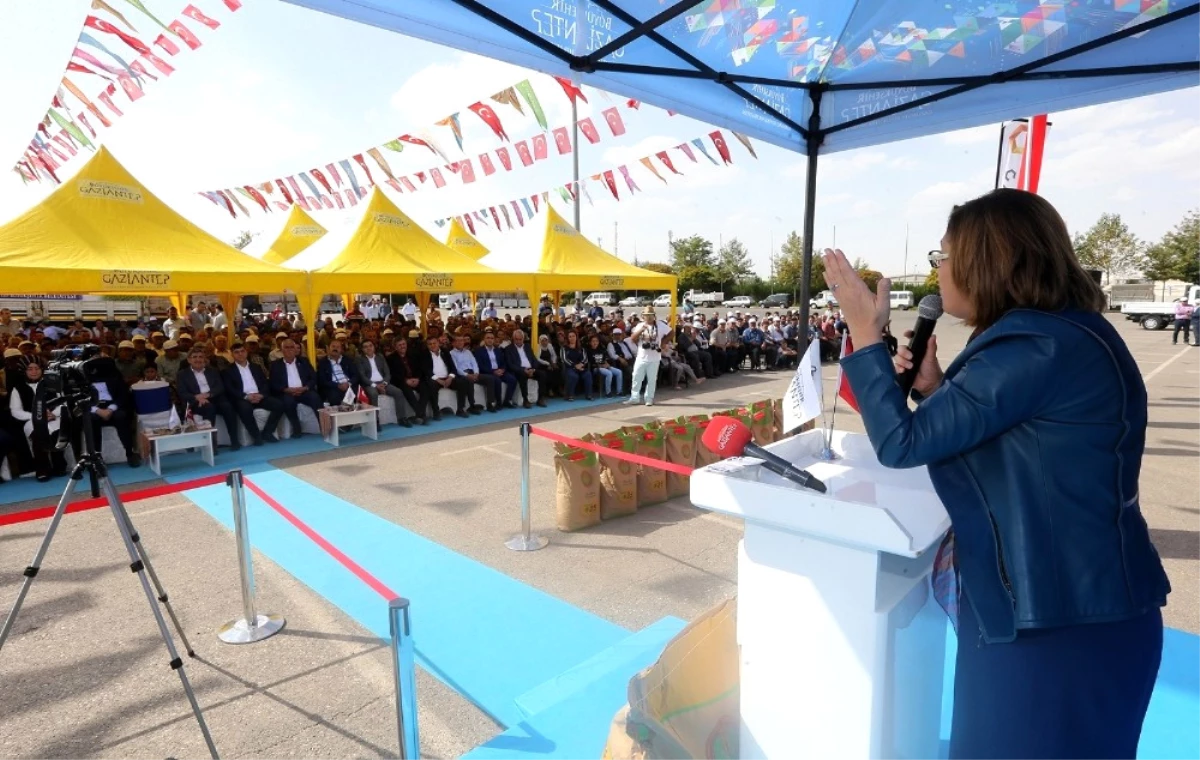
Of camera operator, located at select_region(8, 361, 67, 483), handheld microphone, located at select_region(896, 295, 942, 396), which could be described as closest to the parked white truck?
handheld microphone, located at select_region(896, 295, 942, 396)

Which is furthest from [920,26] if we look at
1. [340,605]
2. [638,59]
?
[340,605]

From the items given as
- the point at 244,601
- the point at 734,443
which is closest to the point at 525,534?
the point at 244,601

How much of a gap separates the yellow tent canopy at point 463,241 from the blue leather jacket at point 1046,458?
18570 millimetres

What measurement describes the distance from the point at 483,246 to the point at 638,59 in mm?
16398

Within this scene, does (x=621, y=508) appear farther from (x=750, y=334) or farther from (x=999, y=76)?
(x=750, y=334)

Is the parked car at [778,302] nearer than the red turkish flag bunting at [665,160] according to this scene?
No

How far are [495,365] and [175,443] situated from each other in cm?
487

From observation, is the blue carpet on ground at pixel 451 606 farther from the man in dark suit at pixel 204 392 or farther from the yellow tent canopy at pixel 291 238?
the yellow tent canopy at pixel 291 238

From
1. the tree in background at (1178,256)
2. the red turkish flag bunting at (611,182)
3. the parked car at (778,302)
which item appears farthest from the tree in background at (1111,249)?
the red turkish flag bunting at (611,182)

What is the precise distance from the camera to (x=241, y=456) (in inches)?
303

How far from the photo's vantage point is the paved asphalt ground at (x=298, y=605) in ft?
9.36

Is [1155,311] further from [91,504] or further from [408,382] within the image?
[91,504]

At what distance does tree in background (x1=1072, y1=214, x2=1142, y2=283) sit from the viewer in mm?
48469

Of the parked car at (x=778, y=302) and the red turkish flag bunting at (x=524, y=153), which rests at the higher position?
the red turkish flag bunting at (x=524, y=153)
